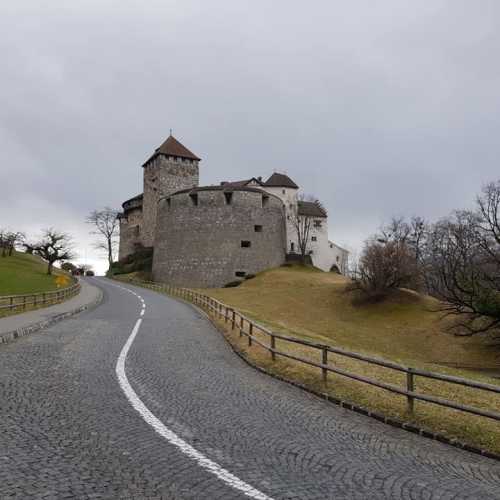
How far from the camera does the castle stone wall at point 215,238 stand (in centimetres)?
5369

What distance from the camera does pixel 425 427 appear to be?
7.11 m

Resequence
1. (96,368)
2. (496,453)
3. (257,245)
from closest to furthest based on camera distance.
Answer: (496,453)
(96,368)
(257,245)

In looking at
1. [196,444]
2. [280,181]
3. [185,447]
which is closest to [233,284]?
[280,181]

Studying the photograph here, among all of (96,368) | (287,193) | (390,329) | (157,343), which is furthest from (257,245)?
(96,368)

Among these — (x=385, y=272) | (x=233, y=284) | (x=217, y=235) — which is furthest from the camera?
(x=217, y=235)

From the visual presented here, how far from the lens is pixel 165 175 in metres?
66.8

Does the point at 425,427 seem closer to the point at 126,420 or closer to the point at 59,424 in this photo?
the point at 126,420

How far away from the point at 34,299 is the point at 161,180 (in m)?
43.1

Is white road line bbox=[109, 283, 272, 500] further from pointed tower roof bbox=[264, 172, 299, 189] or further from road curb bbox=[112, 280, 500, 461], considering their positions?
pointed tower roof bbox=[264, 172, 299, 189]

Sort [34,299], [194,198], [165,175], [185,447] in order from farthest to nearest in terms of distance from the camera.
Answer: [165,175]
[194,198]
[34,299]
[185,447]

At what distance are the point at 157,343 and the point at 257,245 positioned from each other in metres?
41.4

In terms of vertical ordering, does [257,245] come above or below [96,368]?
above

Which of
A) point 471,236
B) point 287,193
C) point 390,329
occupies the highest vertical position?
point 287,193

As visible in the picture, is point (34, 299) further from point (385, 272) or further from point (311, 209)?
point (311, 209)
